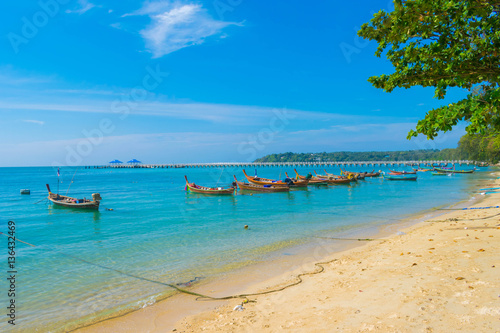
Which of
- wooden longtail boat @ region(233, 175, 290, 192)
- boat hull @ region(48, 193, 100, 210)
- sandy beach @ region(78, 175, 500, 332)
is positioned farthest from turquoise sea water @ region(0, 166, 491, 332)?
wooden longtail boat @ region(233, 175, 290, 192)

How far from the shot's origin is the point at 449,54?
21.1 feet

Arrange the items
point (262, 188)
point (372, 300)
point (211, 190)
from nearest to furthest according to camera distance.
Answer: point (372, 300)
point (211, 190)
point (262, 188)

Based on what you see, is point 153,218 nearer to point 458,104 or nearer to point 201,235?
point 201,235

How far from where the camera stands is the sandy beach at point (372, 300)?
4859mm

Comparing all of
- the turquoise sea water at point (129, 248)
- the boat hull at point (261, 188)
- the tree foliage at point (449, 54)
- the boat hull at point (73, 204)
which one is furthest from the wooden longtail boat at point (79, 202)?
the tree foliage at point (449, 54)

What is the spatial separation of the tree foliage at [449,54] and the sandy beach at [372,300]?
3130 millimetres

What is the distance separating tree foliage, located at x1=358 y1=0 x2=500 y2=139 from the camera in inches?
222

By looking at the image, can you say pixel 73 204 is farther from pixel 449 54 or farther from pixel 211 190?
pixel 449 54

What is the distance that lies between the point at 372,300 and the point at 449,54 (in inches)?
216

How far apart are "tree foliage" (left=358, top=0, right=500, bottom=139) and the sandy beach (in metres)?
3.13

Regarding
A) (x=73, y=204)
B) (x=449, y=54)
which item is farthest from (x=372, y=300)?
(x=73, y=204)

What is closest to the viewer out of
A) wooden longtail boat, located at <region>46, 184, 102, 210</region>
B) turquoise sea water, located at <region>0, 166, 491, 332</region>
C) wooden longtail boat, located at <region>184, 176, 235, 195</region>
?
turquoise sea water, located at <region>0, 166, 491, 332</region>

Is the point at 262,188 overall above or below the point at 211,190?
below

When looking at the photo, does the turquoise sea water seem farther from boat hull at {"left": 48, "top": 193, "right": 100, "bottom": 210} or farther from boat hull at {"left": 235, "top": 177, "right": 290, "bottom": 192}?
boat hull at {"left": 235, "top": 177, "right": 290, "bottom": 192}
